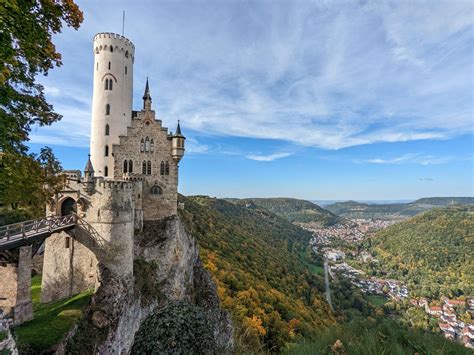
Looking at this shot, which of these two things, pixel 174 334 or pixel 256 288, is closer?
pixel 174 334

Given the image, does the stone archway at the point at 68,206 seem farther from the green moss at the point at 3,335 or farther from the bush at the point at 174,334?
the bush at the point at 174,334

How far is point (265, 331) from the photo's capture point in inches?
1236

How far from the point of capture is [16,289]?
13.4 m

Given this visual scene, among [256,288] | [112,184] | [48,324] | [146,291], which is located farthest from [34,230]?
[256,288]

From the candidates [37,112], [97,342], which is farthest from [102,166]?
[97,342]

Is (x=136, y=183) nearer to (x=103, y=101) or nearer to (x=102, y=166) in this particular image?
(x=102, y=166)

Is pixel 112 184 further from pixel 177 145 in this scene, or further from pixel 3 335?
pixel 3 335

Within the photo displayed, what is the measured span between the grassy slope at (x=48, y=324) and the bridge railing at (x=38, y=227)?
469cm

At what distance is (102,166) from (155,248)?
9.34 m

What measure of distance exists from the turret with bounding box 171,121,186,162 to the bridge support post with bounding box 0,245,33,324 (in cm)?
1272

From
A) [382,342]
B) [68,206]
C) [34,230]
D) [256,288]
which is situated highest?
[68,206]

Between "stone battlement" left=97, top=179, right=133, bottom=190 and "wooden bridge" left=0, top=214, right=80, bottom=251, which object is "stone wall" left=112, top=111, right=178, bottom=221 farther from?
"wooden bridge" left=0, top=214, right=80, bottom=251

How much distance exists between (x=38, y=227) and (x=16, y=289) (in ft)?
11.4

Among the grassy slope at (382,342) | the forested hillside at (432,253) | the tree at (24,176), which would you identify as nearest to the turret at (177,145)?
the tree at (24,176)
